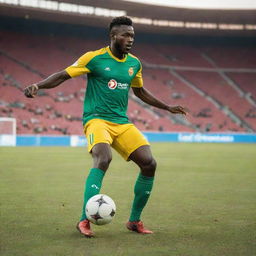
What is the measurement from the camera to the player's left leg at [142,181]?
19.1 feet

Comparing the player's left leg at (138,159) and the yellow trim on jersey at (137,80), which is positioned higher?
the yellow trim on jersey at (137,80)

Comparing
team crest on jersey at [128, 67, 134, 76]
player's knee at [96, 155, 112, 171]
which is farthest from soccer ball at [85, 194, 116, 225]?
team crest on jersey at [128, 67, 134, 76]

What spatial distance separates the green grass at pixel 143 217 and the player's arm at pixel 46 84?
4.74 ft

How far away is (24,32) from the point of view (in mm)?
43125

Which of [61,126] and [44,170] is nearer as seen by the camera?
[44,170]

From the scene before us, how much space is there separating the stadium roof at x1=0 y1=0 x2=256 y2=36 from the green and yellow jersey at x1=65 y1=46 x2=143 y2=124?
3230 centimetres

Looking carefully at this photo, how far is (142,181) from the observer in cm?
598

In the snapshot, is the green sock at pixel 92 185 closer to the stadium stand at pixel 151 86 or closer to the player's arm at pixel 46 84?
the player's arm at pixel 46 84

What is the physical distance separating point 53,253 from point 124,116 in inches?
79.3

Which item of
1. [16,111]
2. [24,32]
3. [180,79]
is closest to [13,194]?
[16,111]

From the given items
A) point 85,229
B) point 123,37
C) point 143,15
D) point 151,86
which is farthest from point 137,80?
point 151,86

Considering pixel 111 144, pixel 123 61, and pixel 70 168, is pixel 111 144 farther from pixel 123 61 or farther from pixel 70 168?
pixel 70 168

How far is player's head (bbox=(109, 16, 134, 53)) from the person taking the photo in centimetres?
585

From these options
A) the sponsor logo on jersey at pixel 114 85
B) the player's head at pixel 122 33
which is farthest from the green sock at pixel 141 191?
the player's head at pixel 122 33
